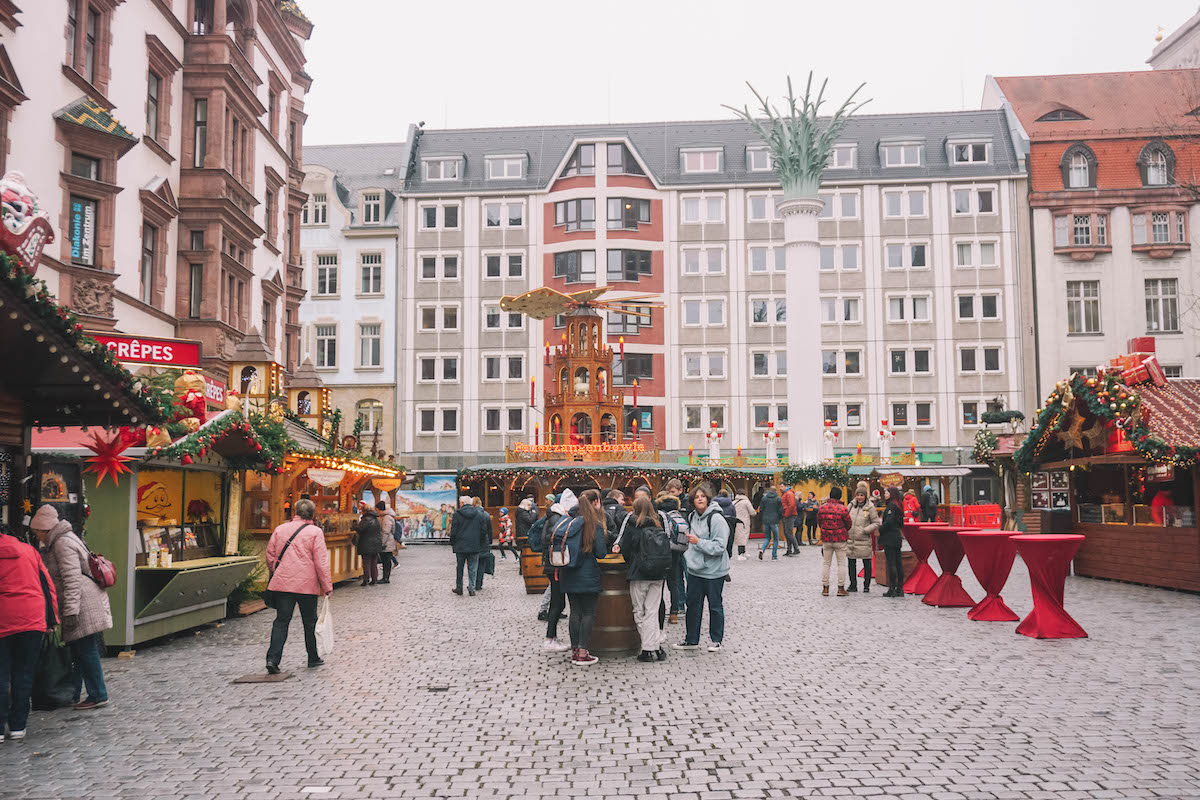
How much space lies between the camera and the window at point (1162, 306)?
53.6 meters

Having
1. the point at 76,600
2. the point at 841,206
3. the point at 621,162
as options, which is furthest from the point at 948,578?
the point at 621,162

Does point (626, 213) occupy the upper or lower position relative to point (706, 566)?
upper

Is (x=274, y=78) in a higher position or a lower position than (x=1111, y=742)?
higher

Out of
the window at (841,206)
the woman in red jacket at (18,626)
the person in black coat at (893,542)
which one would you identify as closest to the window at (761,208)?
the window at (841,206)

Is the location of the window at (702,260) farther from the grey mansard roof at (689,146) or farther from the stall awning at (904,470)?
the stall awning at (904,470)

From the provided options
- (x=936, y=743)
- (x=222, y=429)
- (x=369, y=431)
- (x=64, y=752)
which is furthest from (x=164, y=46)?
(x=369, y=431)

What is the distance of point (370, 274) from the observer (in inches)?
2251

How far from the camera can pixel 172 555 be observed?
49.9 ft

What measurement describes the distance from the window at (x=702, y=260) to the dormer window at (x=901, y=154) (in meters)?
9.83

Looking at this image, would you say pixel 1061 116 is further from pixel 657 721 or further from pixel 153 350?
pixel 657 721

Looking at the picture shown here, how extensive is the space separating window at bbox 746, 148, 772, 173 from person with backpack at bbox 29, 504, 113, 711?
50547 mm

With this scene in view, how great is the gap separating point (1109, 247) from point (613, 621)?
48.4 m

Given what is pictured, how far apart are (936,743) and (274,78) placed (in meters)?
31.8

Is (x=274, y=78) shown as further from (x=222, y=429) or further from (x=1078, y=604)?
(x=1078, y=604)
